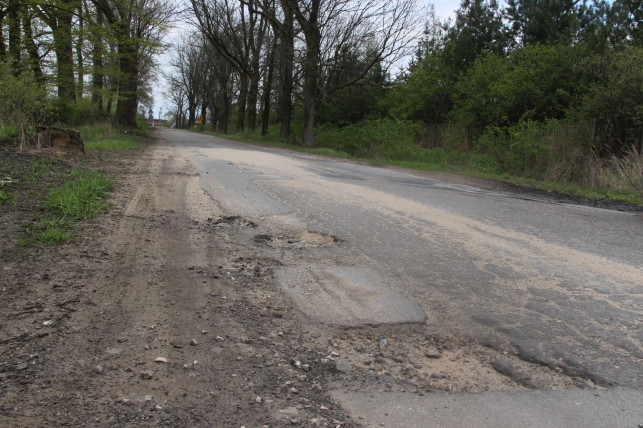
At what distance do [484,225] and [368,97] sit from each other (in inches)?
1044

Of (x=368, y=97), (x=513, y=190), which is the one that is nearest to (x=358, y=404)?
(x=513, y=190)

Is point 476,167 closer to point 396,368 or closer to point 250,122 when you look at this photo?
point 396,368

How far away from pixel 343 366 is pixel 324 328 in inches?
17.2

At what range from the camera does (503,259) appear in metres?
4.50

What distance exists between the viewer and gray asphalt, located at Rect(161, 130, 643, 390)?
113 inches

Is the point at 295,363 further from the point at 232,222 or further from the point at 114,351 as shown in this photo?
the point at 232,222

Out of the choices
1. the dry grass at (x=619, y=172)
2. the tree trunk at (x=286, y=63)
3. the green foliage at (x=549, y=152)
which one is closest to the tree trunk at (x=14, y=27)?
the tree trunk at (x=286, y=63)

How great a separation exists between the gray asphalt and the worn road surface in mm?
22

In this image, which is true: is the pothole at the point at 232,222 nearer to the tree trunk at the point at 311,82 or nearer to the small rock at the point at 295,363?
the small rock at the point at 295,363

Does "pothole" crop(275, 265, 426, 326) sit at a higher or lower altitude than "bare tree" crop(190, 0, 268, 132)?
lower

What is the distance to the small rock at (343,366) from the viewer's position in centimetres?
248

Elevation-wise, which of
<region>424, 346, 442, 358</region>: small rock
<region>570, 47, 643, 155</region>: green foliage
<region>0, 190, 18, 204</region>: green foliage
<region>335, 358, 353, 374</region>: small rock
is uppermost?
<region>570, 47, 643, 155</region>: green foliage

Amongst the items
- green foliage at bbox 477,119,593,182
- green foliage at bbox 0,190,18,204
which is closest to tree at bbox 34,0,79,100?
green foliage at bbox 0,190,18,204

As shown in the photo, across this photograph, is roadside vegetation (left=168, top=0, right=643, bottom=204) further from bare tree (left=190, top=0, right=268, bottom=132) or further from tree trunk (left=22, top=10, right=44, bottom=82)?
tree trunk (left=22, top=10, right=44, bottom=82)
